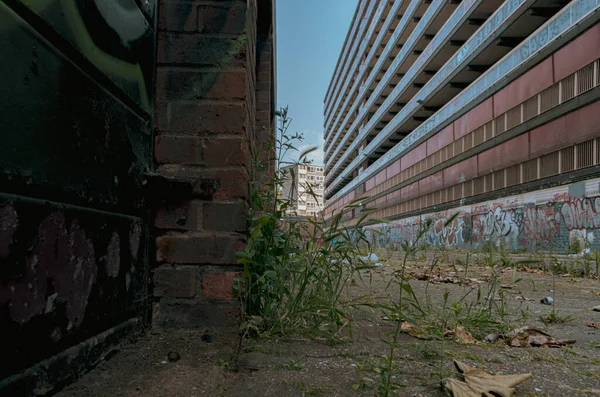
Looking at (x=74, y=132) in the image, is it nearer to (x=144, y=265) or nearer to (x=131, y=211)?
(x=131, y=211)

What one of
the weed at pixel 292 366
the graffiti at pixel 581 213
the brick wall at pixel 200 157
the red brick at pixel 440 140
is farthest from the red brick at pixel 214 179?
the red brick at pixel 440 140

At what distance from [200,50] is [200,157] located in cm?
45

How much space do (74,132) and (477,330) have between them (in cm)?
186

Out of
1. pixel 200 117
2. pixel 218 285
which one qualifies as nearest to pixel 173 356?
pixel 218 285

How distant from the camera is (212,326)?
1.51 metres

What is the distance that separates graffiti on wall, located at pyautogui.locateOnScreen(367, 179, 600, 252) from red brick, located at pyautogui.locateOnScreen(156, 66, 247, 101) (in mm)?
7470

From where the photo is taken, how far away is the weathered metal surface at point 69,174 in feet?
2.66

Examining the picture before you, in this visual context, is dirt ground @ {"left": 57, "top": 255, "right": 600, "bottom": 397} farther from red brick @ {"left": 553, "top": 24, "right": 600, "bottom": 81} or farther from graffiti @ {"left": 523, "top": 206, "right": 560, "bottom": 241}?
red brick @ {"left": 553, "top": 24, "right": 600, "bottom": 81}

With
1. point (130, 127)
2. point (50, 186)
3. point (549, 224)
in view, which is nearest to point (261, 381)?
point (50, 186)

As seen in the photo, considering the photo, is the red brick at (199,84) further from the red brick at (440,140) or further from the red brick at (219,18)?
the red brick at (440,140)

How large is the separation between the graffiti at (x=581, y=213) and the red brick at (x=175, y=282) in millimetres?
13832

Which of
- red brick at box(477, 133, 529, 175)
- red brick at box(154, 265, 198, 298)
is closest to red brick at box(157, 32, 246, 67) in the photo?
red brick at box(154, 265, 198, 298)

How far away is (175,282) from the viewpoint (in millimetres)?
1533

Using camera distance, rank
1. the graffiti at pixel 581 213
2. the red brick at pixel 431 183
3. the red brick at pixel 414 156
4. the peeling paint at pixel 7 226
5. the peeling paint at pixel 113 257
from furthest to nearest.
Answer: the red brick at pixel 414 156 < the red brick at pixel 431 183 < the graffiti at pixel 581 213 < the peeling paint at pixel 113 257 < the peeling paint at pixel 7 226
